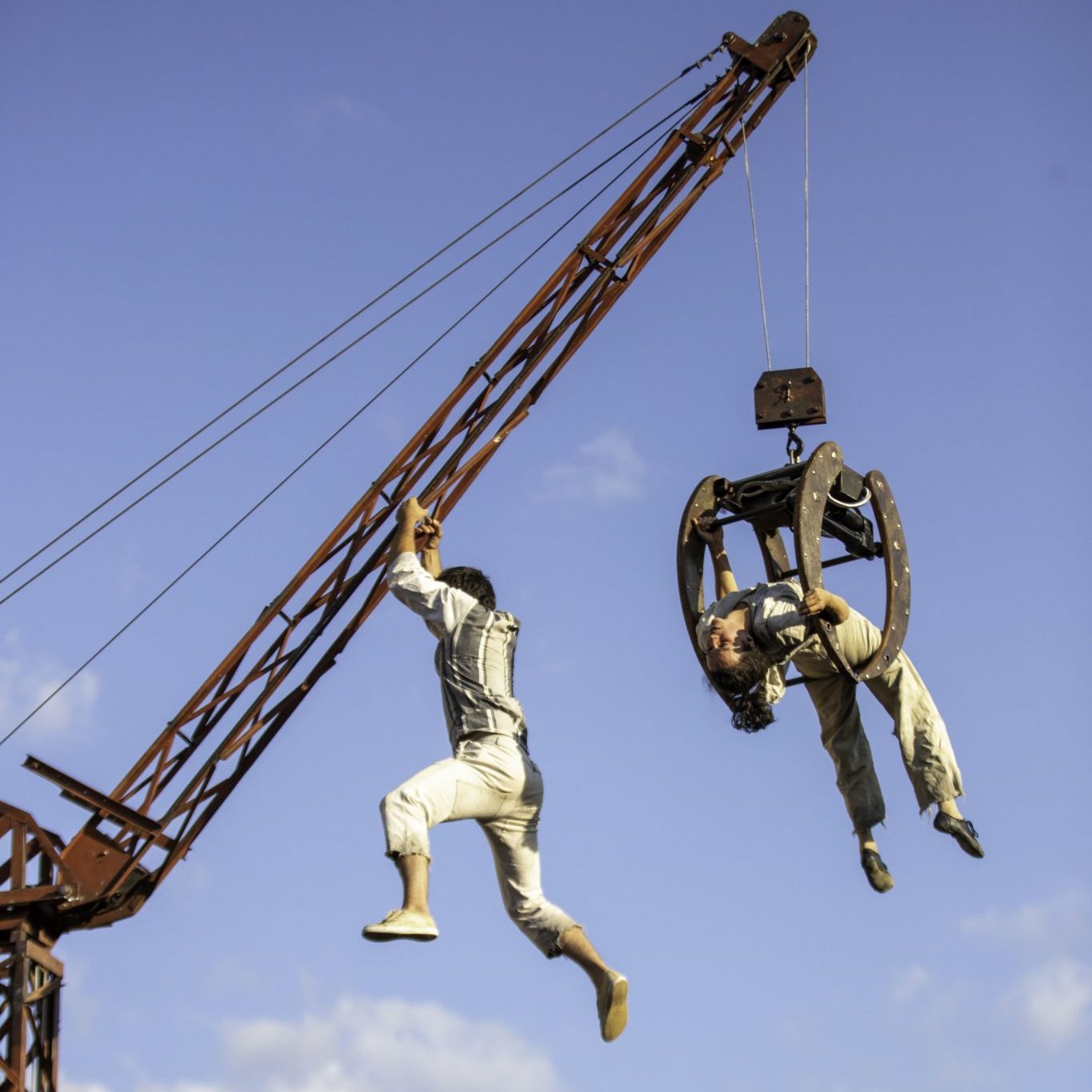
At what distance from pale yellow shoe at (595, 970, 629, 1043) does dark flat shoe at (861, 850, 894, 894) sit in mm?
1856

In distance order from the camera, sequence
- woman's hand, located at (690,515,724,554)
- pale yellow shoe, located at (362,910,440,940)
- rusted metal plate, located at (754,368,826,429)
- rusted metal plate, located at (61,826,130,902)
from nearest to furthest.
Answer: pale yellow shoe, located at (362,910,440,940) < woman's hand, located at (690,515,724,554) < rusted metal plate, located at (754,368,826,429) < rusted metal plate, located at (61,826,130,902)

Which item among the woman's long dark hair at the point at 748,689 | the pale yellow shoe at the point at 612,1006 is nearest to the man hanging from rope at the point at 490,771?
the pale yellow shoe at the point at 612,1006

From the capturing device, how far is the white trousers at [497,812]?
11.6m

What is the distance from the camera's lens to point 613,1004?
12.0 meters

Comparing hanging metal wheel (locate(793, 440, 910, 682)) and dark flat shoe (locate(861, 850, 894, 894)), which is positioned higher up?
hanging metal wheel (locate(793, 440, 910, 682))

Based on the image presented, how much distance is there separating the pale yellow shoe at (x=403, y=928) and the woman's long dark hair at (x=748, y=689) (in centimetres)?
251

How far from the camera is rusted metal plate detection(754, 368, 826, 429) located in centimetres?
1423

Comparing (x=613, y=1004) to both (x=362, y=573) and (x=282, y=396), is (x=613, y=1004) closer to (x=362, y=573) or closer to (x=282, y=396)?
(x=362, y=573)

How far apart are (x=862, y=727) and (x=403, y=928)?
3634 millimetres

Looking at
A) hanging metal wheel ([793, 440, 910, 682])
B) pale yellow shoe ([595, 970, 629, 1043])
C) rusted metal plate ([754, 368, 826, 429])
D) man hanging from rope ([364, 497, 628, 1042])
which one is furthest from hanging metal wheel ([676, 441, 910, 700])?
pale yellow shoe ([595, 970, 629, 1043])

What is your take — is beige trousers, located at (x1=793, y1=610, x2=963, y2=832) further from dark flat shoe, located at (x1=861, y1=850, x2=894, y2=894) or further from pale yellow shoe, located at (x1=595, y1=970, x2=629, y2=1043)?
pale yellow shoe, located at (x1=595, y1=970, x2=629, y2=1043)

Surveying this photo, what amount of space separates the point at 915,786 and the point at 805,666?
995 mm

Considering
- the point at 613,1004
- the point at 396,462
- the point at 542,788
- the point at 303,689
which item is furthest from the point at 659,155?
the point at 613,1004

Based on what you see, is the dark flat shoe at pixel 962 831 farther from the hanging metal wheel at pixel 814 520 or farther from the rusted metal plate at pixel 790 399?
the rusted metal plate at pixel 790 399
